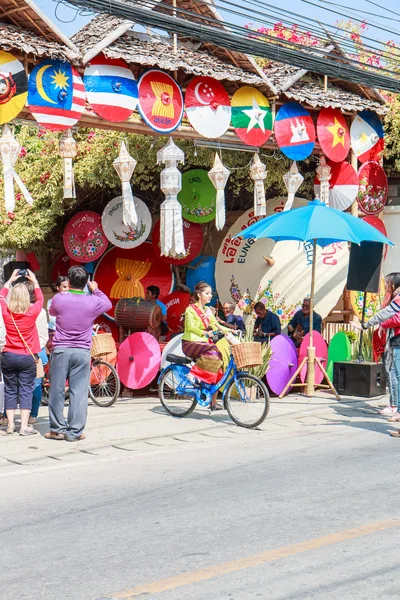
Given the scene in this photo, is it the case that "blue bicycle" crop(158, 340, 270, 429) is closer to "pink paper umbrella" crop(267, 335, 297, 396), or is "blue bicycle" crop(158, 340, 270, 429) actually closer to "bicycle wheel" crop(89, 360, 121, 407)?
"bicycle wheel" crop(89, 360, 121, 407)

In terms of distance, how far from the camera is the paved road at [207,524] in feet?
15.1

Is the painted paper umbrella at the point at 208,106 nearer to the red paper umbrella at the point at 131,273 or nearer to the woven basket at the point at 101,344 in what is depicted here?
the woven basket at the point at 101,344

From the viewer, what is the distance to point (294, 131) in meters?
14.0

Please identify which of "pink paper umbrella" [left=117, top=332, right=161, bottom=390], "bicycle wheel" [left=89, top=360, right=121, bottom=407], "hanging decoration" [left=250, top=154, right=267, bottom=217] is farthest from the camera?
"hanging decoration" [left=250, top=154, right=267, bottom=217]

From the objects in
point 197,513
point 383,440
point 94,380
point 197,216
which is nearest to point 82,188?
point 197,216

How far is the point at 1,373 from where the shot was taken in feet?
31.0

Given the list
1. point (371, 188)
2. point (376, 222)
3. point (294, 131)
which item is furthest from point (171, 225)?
point (376, 222)

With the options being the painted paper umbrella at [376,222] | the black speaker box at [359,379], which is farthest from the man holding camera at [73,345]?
the painted paper umbrella at [376,222]

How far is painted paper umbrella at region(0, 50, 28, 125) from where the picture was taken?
10.5m

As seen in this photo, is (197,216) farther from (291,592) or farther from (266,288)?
(291,592)

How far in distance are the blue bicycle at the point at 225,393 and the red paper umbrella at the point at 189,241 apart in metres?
5.12

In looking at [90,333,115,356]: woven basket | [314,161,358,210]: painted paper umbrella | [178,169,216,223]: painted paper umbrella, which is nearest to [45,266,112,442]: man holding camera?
[90,333,115,356]: woven basket

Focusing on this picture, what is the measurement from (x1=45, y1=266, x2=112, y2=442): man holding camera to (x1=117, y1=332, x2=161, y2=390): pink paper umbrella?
3.77 metres

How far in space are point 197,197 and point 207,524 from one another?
9828 millimetres
